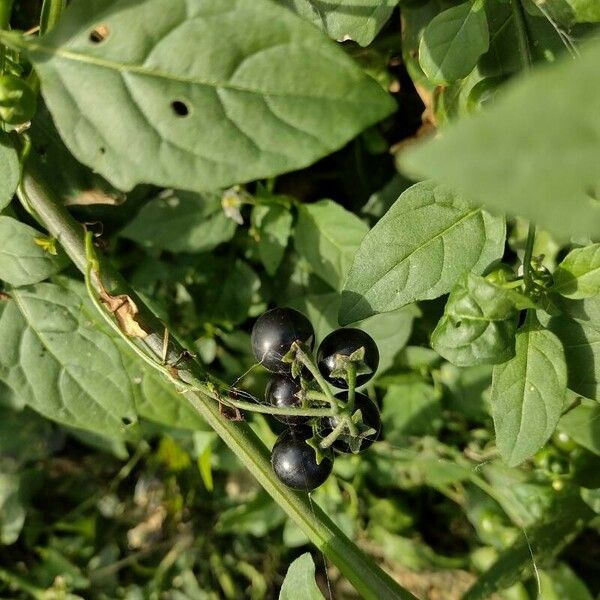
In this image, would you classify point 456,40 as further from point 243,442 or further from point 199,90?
point 243,442

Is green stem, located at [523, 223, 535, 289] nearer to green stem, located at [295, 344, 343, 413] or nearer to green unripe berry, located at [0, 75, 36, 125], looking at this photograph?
green stem, located at [295, 344, 343, 413]

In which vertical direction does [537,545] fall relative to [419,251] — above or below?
below

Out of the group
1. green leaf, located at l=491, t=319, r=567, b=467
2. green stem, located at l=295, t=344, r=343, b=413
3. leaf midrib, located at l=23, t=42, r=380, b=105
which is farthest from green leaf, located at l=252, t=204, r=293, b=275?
leaf midrib, located at l=23, t=42, r=380, b=105

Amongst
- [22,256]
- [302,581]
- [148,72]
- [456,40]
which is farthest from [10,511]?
[456,40]

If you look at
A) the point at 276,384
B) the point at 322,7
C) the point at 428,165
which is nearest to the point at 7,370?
the point at 276,384

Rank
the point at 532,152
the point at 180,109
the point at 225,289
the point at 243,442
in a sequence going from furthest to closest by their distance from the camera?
the point at 225,289, the point at 243,442, the point at 180,109, the point at 532,152

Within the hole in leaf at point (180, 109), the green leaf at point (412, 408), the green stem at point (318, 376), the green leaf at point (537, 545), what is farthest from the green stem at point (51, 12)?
the green leaf at point (537, 545)
